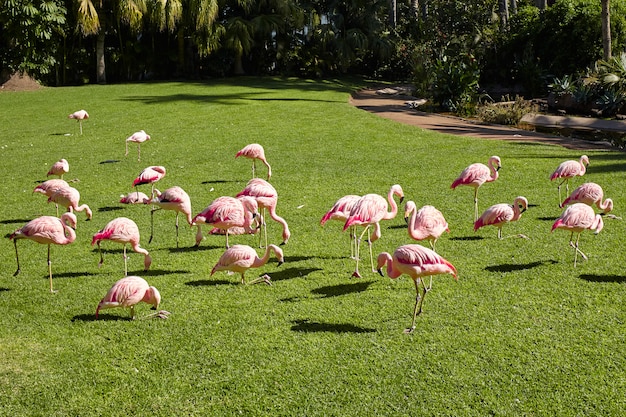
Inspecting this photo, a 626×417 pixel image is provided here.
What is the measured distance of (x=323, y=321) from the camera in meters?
5.57

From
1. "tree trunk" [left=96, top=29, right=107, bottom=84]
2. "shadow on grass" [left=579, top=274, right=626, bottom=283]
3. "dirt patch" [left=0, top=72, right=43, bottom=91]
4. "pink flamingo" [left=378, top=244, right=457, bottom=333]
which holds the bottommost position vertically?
"shadow on grass" [left=579, top=274, right=626, bottom=283]

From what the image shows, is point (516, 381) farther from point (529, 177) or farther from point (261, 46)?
point (261, 46)

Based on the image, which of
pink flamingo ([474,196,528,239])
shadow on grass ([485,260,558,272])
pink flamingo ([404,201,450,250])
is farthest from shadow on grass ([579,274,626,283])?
pink flamingo ([404,201,450,250])

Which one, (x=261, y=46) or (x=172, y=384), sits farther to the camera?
(x=261, y=46)

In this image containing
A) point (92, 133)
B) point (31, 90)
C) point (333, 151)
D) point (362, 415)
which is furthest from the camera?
point (31, 90)

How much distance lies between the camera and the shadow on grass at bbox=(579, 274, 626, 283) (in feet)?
20.6

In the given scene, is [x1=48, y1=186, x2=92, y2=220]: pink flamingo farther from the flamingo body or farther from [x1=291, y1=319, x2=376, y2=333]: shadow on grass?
[x1=291, y1=319, x2=376, y2=333]: shadow on grass

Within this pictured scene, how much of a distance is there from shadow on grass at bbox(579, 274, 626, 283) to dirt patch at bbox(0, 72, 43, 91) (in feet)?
77.0

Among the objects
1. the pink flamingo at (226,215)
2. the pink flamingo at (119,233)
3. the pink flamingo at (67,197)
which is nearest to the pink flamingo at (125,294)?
→ the pink flamingo at (119,233)

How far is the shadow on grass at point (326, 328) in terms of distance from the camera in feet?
17.7

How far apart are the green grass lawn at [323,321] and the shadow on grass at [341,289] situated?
0.08 ft

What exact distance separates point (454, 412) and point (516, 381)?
0.59 m

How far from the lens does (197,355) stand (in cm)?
506

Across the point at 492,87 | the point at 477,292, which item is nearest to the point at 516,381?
the point at 477,292
